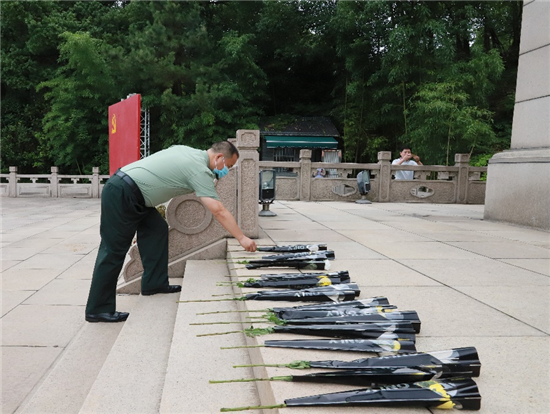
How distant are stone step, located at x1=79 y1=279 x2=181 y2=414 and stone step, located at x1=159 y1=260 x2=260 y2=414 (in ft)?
0.54

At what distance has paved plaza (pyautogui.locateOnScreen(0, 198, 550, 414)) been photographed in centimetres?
217

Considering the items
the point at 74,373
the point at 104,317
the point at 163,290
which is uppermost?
the point at 163,290

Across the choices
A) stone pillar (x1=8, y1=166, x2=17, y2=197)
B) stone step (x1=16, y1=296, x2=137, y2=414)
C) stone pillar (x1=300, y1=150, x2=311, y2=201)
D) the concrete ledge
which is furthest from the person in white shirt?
stone pillar (x1=8, y1=166, x2=17, y2=197)

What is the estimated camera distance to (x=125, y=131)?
20.1 feet

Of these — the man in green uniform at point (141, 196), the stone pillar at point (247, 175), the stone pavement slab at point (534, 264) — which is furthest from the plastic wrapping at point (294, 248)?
the stone pavement slab at point (534, 264)

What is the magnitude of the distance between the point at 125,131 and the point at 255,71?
16305 mm

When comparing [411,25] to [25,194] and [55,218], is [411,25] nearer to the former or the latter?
[55,218]

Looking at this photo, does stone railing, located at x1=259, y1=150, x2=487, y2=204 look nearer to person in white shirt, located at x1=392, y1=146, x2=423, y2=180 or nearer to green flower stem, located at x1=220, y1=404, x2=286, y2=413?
person in white shirt, located at x1=392, y1=146, x2=423, y2=180

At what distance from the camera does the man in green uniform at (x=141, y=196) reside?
343cm

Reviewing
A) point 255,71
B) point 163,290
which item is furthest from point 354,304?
point 255,71

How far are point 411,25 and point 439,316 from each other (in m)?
18.3

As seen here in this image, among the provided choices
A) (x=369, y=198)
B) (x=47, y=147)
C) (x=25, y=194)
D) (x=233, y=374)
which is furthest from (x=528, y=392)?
(x=47, y=147)

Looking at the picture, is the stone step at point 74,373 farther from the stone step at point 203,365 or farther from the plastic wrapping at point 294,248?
the plastic wrapping at point 294,248

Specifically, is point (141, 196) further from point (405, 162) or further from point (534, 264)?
point (405, 162)
